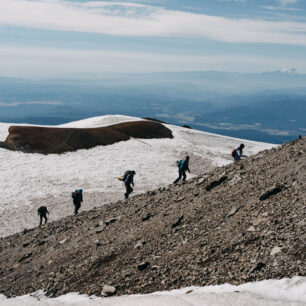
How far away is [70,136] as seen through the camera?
5209 centimetres

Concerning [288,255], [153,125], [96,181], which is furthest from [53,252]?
[153,125]

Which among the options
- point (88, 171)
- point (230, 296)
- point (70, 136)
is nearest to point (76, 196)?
point (88, 171)

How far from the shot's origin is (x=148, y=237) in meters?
16.9

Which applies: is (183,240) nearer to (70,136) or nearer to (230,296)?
(230,296)

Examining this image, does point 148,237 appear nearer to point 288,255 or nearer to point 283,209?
point 283,209

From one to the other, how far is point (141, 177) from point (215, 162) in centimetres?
1210

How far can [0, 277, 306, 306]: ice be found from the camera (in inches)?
381

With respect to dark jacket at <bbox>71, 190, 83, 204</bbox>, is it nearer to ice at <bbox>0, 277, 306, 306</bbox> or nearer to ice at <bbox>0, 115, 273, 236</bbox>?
ice at <bbox>0, 115, 273, 236</bbox>

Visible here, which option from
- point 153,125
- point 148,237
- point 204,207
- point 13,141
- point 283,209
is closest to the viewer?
point 283,209

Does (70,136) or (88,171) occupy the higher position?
(70,136)

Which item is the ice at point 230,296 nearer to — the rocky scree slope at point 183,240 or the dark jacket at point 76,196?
the rocky scree slope at point 183,240

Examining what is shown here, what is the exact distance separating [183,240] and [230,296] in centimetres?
514

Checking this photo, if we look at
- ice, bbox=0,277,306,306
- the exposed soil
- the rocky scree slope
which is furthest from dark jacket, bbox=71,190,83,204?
the exposed soil

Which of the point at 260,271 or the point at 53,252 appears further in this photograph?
the point at 53,252
